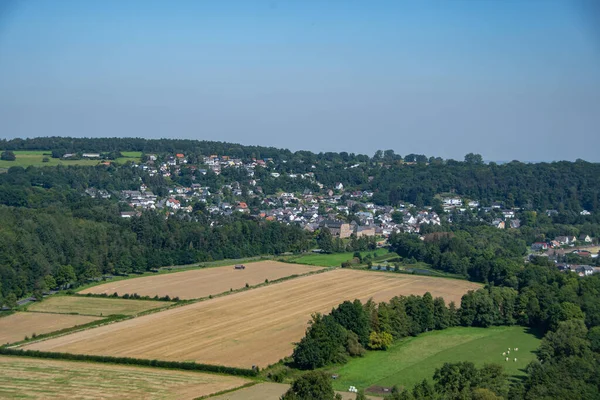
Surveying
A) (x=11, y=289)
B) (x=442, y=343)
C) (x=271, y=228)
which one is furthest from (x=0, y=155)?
(x=442, y=343)

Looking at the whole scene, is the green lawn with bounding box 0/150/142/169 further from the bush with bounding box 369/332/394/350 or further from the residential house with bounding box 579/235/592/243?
the bush with bounding box 369/332/394/350

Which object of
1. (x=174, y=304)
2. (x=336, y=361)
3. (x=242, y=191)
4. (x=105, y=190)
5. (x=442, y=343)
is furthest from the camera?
(x=242, y=191)

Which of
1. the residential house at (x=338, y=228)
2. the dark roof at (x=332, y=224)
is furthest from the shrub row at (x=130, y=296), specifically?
the dark roof at (x=332, y=224)

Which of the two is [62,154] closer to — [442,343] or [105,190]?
[105,190]

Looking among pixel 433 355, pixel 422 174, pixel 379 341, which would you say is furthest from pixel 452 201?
pixel 433 355

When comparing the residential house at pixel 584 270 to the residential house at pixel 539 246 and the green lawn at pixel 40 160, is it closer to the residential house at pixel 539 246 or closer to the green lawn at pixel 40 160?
the residential house at pixel 539 246

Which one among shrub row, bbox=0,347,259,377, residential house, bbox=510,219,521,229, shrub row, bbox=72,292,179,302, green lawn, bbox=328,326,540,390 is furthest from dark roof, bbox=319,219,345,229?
shrub row, bbox=0,347,259,377
